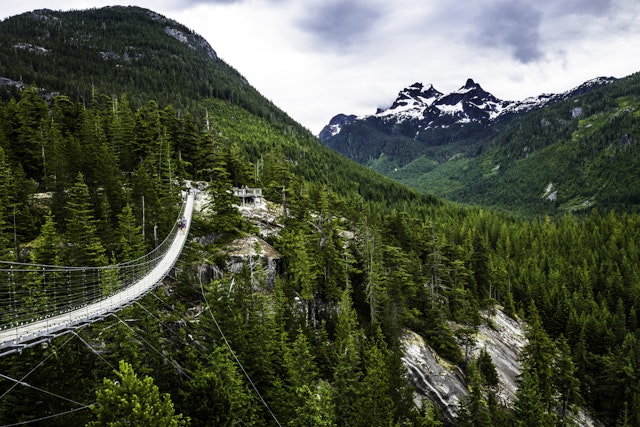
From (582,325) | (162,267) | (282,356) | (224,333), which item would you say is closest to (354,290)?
(282,356)

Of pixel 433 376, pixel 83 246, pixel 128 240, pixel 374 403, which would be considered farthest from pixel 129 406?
pixel 433 376

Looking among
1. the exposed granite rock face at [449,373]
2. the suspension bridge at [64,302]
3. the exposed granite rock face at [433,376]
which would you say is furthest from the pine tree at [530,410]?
the suspension bridge at [64,302]

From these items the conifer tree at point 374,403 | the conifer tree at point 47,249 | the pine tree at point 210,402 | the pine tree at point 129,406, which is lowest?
the conifer tree at point 374,403

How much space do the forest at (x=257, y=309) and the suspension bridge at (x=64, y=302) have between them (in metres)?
1.52

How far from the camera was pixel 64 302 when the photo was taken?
2284 cm

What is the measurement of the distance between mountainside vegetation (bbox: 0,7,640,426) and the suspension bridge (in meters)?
1.54

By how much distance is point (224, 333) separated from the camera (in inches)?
1129

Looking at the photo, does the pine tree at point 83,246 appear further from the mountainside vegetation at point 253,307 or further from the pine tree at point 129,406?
the pine tree at point 129,406

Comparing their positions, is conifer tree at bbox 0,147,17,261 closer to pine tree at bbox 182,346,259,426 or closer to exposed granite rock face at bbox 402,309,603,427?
pine tree at bbox 182,346,259,426

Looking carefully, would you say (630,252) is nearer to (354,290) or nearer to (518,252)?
(518,252)

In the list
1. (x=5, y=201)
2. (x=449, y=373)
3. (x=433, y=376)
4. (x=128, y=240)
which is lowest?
(x=449, y=373)

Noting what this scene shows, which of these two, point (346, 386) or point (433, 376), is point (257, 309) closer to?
point (346, 386)

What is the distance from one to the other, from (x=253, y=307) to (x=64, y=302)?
14.4 metres

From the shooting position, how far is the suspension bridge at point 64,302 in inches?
524
